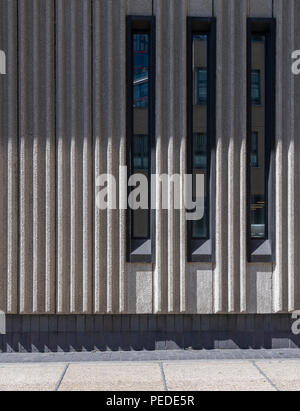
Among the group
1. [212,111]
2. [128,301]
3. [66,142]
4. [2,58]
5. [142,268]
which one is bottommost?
[128,301]

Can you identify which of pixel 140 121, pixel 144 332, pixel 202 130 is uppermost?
pixel 140 121

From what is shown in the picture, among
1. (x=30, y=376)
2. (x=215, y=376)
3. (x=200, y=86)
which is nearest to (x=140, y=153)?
(x=200, y=86)

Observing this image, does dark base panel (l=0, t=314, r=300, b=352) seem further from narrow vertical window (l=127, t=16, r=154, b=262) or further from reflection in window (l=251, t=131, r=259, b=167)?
reflection in window (l=251, t=131, r=259, b=167)

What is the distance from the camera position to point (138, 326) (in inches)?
300

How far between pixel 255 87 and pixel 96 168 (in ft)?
11.1

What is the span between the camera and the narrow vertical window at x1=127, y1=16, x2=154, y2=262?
762cm

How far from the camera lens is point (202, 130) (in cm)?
788

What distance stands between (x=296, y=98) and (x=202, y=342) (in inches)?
181

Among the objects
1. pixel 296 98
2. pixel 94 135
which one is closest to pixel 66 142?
pixel 94 135

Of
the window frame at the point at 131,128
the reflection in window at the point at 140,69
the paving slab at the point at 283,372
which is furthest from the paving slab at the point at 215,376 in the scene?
the reflection in window at the point at 140,69

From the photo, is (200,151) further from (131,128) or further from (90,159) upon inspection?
(90,159)

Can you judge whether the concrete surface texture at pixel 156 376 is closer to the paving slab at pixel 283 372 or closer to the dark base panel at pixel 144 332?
the paving slab at pixel 283 372

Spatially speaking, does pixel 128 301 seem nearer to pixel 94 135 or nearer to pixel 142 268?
pixel 142 268

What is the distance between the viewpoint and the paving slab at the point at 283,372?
5.91 meters
